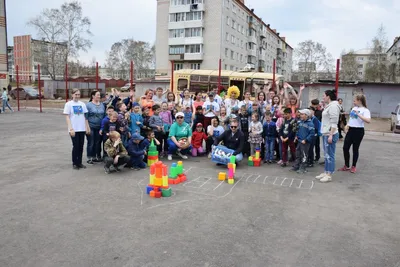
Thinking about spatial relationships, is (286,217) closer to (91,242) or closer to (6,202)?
(91,242)

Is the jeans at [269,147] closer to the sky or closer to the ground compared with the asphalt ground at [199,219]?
closer to the sky

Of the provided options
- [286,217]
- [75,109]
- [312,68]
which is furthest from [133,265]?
[312,68]

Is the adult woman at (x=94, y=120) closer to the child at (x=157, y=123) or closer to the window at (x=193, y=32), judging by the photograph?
the child at (x=157, y=123)

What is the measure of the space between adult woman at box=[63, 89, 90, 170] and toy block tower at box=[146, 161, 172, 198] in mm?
2706

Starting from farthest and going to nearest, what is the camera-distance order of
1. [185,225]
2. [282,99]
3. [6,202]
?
[282,99]
[6,202]
[185,225]

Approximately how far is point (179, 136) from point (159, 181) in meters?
3.41

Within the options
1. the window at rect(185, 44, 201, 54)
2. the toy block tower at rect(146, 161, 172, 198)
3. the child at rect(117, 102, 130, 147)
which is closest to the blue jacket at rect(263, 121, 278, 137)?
the child at rect(117, 102, 130, 147)

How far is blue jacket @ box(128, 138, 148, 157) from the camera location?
24.5 feet

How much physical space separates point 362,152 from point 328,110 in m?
4.64

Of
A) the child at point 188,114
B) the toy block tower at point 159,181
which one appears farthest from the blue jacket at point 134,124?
the toy block tower at point 159,181

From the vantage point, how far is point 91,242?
386cm

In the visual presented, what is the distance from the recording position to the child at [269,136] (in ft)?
27.3

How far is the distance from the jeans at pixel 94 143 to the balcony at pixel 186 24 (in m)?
47.0

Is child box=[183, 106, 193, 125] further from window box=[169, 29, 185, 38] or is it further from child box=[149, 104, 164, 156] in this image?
window box=[169, 29, 185, 38]
